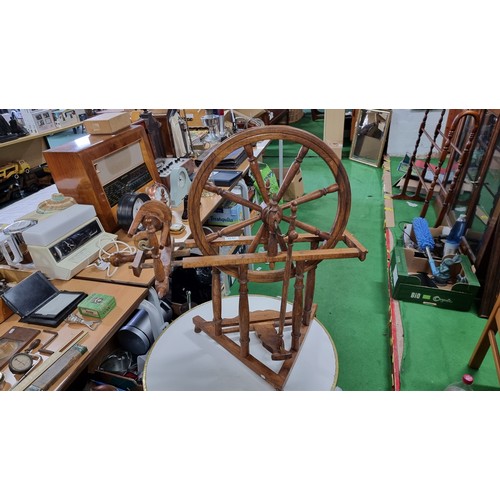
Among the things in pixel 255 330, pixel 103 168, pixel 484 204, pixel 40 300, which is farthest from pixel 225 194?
pixel 484 204

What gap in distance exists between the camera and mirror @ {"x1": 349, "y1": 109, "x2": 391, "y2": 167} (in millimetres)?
6111

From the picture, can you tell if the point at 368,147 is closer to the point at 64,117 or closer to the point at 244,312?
the point at 64,117

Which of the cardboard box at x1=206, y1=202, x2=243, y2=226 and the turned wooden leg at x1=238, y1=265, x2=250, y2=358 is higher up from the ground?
the turned wooden leg at x1=238, y1=265, x2=250, y2=358

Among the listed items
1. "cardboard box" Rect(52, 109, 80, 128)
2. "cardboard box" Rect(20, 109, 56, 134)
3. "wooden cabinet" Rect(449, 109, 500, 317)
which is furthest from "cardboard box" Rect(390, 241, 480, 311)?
"cardboard box" Rect(52, 109, 80, 128)

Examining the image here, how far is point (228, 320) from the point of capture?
176 cm

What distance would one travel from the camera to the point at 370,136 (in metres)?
6.26

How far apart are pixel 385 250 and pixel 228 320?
2678 mm

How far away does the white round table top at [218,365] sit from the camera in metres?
1.52

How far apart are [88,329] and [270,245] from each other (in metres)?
1.00

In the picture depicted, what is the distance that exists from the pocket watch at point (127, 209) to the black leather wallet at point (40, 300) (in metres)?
0.62

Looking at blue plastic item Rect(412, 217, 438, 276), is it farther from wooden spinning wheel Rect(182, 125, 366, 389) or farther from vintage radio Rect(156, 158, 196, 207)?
vintage radio Rect(156, 158, 196, 207)

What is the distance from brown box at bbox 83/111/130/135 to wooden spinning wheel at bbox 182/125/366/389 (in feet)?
4.54

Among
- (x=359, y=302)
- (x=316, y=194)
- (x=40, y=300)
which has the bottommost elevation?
(x=359, y=302)

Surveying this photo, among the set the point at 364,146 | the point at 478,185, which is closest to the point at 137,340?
the point at 478,185
